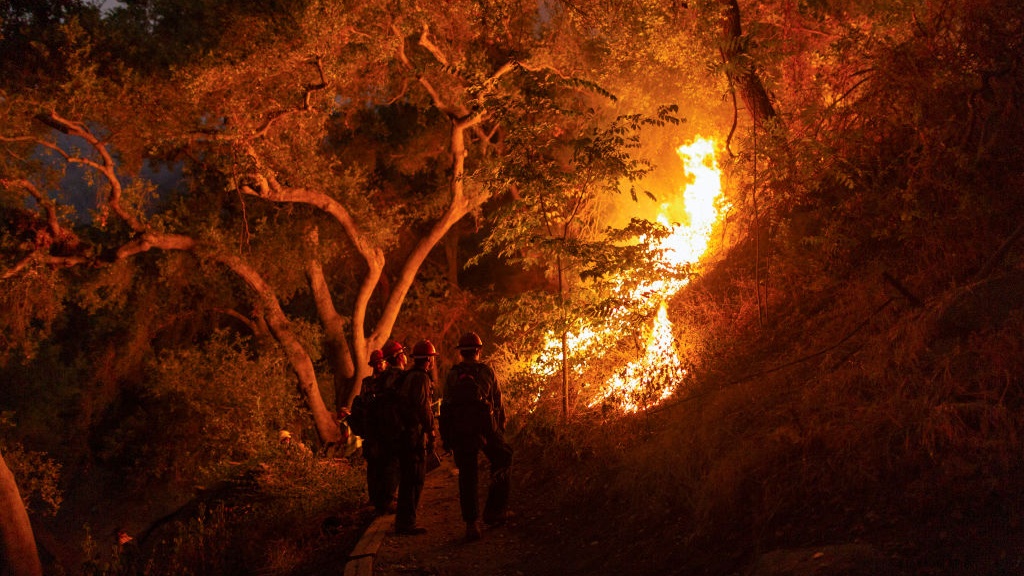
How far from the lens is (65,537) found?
34.3 meters

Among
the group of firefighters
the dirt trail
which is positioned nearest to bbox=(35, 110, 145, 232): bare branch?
the group of firefighters

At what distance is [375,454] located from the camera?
9.20 m

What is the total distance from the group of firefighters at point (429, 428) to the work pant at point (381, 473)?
11 mm

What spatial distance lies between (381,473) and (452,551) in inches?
68.4

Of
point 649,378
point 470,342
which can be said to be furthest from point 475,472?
point 649,378

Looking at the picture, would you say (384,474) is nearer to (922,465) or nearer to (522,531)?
(522,531)

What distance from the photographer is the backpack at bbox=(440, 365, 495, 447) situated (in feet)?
26.5

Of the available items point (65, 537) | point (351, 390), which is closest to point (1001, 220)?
point (351, 390)

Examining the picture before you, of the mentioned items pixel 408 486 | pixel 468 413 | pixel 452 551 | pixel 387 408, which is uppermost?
pixel 387 408

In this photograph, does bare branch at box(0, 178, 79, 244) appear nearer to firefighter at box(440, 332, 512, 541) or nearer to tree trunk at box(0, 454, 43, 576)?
tree trunk at box(0, 454, 43, 576)

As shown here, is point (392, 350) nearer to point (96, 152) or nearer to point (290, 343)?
point (96, 152)

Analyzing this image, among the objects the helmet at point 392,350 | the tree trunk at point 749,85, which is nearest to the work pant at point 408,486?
the helmet at point 392,350

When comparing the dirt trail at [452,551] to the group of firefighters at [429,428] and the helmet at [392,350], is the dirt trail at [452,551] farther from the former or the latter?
the helmet at [392,350]

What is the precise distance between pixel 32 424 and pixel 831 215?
90.5ft
